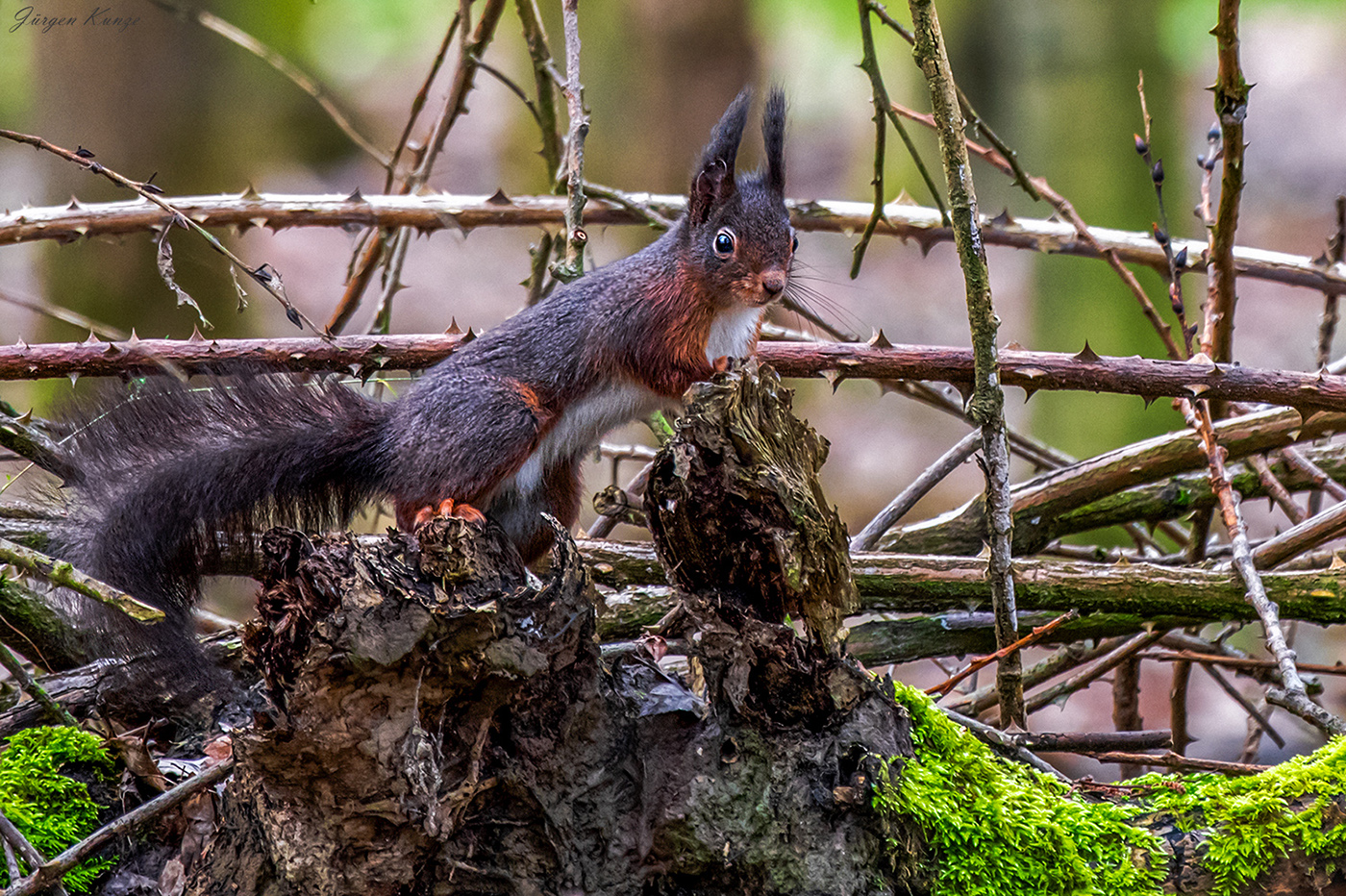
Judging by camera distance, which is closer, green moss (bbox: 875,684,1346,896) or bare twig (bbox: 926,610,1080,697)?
green moss (bbox: 875,684,1346,896)

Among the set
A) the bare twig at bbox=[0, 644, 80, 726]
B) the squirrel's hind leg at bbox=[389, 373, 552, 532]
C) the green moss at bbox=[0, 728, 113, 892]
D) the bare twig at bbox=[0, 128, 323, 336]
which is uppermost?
the bare twig at bbox=[0, 128, 323, 336]

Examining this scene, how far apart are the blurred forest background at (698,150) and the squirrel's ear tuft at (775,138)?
0.21 meters

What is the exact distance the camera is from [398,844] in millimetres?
1341

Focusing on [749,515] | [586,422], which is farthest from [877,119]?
[749,515]

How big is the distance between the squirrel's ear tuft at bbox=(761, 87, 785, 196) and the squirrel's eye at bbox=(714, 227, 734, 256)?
153 millimetres

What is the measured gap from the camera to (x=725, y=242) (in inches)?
99.3

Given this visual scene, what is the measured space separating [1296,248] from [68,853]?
1298 cm

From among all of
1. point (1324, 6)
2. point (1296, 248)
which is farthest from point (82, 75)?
point (1296, 248)

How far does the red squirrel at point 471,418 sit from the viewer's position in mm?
1991

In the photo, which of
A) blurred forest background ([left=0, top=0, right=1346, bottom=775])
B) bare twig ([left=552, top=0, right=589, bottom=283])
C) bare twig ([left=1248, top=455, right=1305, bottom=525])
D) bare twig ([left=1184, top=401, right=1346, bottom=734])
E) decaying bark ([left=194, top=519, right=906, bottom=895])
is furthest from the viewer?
blurred forest background ([left=0, top=0, right=1346, bottom=775])

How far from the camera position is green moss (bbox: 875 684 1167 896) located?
141 cm

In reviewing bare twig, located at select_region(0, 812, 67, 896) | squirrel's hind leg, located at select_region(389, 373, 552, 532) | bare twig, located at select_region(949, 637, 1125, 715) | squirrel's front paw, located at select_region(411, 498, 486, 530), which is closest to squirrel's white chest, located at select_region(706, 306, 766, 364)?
squirrel's hind leg, located at select_region(389, 373, 552, 532)

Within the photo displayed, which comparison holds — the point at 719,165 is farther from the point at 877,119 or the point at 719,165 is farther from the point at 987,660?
the point at 987,660

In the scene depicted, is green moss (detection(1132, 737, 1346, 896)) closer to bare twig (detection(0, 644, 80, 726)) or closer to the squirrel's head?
the squirrel's head
